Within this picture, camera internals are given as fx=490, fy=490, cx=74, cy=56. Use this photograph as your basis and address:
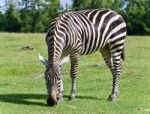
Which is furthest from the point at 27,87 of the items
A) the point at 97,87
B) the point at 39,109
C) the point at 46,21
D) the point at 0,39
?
the point at 46,21

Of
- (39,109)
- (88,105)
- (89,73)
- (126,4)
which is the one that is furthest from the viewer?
(126,4)

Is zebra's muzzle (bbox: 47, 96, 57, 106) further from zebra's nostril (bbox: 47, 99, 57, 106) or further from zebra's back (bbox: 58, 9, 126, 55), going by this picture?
zebra's back (bbox: 58, 9, 126, 55)

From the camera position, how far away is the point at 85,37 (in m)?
14.2

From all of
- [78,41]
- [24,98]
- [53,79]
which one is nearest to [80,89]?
[24,98]

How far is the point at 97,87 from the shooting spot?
59.1 feet

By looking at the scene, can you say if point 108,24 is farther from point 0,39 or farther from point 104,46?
point 0,39

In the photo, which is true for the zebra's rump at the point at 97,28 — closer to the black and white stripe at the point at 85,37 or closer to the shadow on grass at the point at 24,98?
the black and white stripe at the point at 85,37

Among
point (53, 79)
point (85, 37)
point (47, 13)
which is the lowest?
point (47, 13)

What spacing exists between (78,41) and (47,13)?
87.2 metres

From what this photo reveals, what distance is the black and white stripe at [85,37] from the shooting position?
13008 mm

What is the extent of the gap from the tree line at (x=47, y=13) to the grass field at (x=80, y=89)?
199 feet

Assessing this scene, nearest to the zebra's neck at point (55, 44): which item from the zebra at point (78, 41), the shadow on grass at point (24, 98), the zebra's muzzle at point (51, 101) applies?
the zebra at point (78, 41)

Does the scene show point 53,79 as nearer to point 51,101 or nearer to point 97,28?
point 51,101

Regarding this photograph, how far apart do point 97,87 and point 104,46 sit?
3.24 m
